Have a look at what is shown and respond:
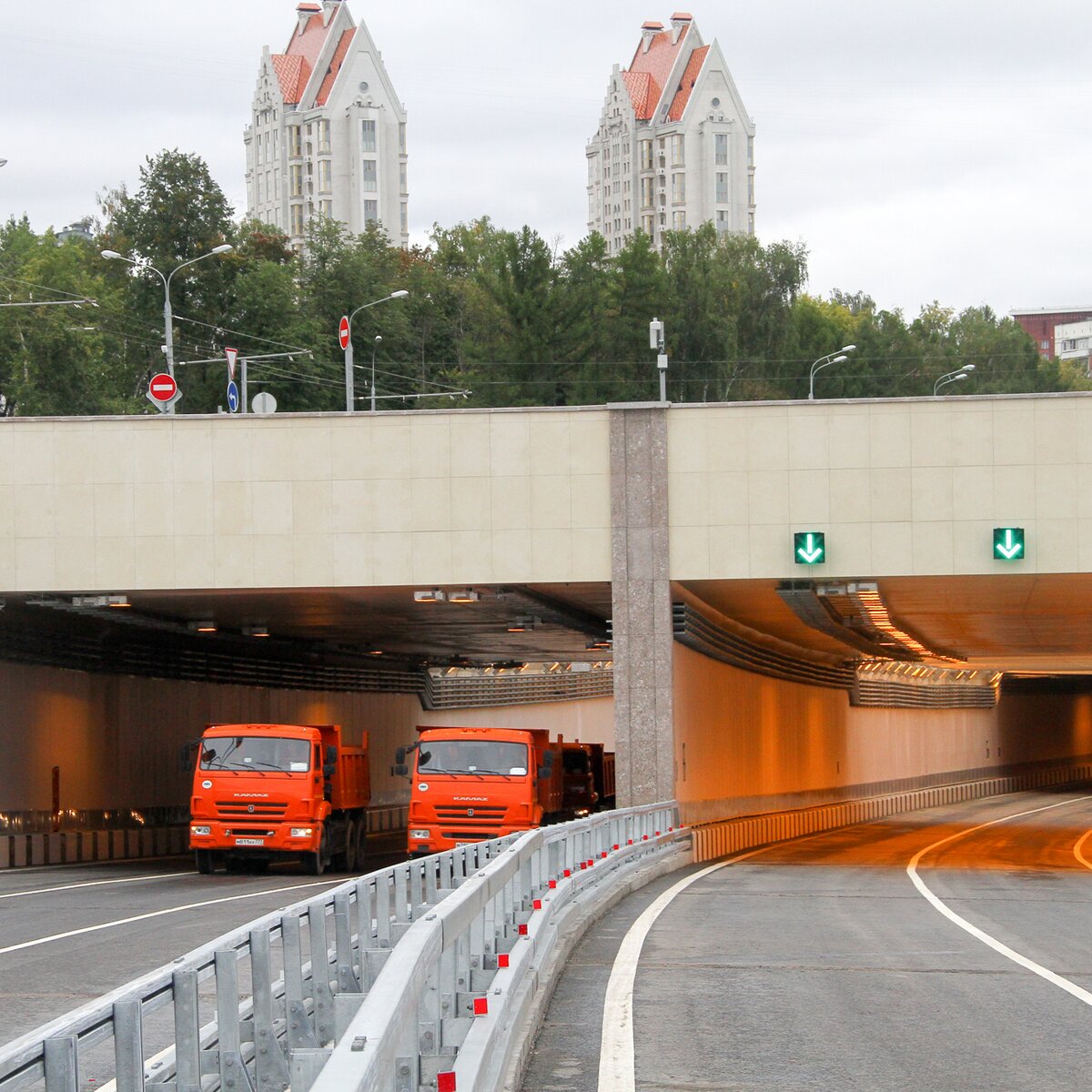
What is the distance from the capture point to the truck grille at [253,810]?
32.1 m

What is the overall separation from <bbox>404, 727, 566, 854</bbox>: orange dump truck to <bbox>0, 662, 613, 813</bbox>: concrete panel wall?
706cm

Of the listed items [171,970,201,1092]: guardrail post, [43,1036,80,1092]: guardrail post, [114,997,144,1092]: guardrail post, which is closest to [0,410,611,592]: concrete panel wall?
[171,970,201,1092]: guardrail post

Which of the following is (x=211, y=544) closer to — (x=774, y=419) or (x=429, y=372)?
(x=774, y=419)

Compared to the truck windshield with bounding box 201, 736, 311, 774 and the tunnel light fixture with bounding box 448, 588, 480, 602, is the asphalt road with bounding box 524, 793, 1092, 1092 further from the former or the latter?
the tunnel light fixture with bounding box 448, 588, 480, 602

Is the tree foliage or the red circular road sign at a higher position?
the tree foliage

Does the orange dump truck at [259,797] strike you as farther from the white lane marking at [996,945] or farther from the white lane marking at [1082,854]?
the white lane marking at [1082,854]

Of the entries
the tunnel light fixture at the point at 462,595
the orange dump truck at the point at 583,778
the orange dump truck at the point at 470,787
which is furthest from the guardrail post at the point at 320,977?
the orange dump truck at the point at 583,778

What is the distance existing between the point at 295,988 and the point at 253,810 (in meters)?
24.8

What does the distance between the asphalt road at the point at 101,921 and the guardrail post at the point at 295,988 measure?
13.7 ft

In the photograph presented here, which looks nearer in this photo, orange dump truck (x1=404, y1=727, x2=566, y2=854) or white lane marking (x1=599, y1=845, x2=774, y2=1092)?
white lane marking (x1=599, y1=845, x2=774, y2=1092)

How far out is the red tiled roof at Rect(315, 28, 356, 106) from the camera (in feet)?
641

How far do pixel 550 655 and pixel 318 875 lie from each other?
30.4 m

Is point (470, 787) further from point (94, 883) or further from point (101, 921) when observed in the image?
point (101, 921)

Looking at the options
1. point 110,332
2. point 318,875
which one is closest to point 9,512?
point 318,875
